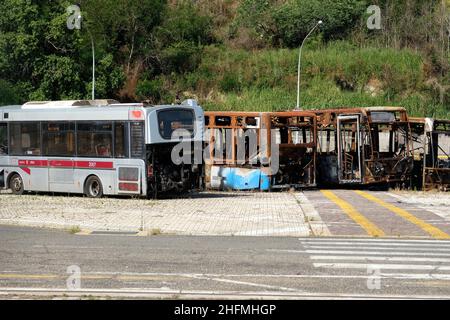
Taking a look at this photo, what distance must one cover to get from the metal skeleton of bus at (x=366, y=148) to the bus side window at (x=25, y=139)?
10712 millimetres

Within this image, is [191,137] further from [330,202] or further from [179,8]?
[179,8]

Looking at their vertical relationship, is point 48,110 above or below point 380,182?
above

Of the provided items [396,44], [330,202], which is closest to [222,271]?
[330,202]

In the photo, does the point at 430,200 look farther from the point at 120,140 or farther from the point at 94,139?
the point at 94,139

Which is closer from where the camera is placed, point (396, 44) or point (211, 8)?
point (396, 44)

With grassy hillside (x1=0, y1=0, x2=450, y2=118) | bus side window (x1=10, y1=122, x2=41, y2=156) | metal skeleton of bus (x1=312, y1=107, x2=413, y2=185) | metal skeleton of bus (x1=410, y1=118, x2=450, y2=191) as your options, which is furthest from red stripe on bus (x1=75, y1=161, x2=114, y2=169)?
grassy hillside (x1=0, y1=0, x2=450, y2=118)

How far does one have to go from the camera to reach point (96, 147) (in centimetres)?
2384

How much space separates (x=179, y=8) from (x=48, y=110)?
44.4m

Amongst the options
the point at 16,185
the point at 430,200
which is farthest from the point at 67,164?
the point at 430,200

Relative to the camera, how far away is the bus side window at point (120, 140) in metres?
23.1

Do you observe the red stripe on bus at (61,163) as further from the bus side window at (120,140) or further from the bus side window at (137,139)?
the bus side window at (137,139)

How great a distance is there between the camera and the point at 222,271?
37.6 feet

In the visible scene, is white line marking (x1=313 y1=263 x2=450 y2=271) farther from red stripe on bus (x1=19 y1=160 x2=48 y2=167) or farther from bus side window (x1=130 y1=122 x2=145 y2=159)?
red stripe on bus (x1=19 y1=160 x2=48 y2=167)

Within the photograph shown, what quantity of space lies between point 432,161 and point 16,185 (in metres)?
15.3
